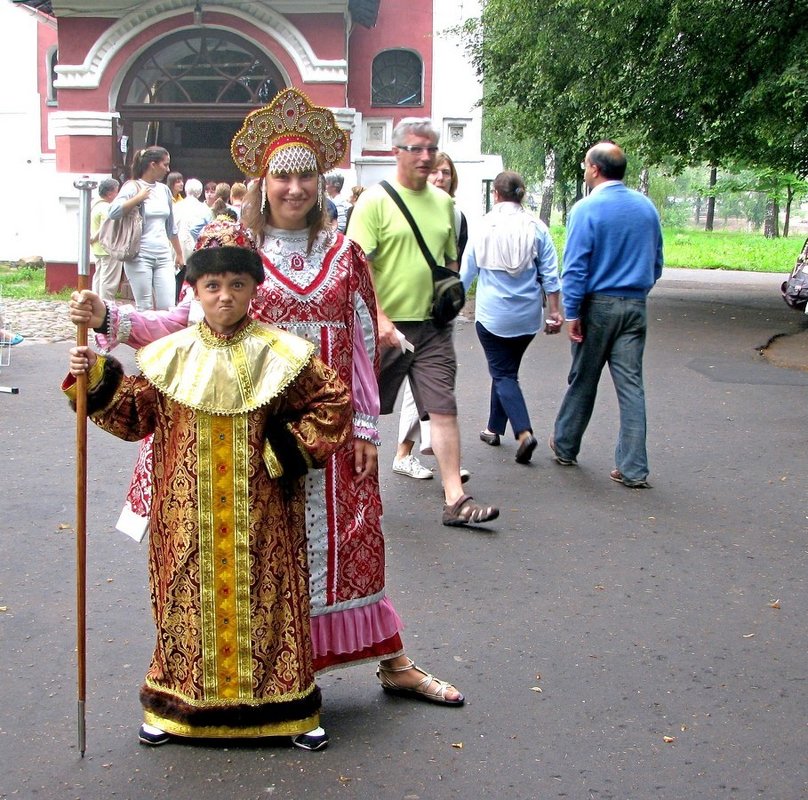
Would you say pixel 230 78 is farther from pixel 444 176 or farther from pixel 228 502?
pixel 228 502

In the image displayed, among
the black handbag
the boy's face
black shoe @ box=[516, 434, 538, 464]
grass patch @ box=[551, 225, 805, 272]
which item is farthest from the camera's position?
grass patch @ box=[551, 225, 805, 272]

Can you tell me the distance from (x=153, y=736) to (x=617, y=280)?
431 cm

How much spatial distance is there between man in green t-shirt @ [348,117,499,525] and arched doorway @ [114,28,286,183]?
1324 centimetres

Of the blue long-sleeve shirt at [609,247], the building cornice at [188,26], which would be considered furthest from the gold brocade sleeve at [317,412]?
the building cornice at [188,26]

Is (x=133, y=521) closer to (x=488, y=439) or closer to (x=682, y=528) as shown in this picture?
(x=682, y=528)

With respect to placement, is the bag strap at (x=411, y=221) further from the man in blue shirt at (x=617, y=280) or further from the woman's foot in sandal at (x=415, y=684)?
the woman's foot in sandal at (x=415, y=684)

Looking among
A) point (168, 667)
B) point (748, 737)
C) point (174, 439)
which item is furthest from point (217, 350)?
point (748, 737)

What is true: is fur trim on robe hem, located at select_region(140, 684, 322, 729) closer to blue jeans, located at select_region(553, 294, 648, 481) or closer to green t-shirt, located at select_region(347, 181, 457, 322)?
green t-shirt, located at select_region(347, 181, 457, 322)

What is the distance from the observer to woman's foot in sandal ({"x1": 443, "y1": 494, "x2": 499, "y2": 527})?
5891mm

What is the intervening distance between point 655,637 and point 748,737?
869 mm

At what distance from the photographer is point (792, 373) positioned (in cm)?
1151

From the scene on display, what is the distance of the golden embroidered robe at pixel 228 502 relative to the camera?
3.36 meters

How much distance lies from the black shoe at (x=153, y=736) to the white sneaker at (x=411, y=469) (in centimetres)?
356

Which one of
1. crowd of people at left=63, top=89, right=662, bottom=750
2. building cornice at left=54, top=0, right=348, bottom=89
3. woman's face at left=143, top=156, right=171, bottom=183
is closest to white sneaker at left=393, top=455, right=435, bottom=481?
crowd of people at left=63, top=89, right=662, bottom=750
